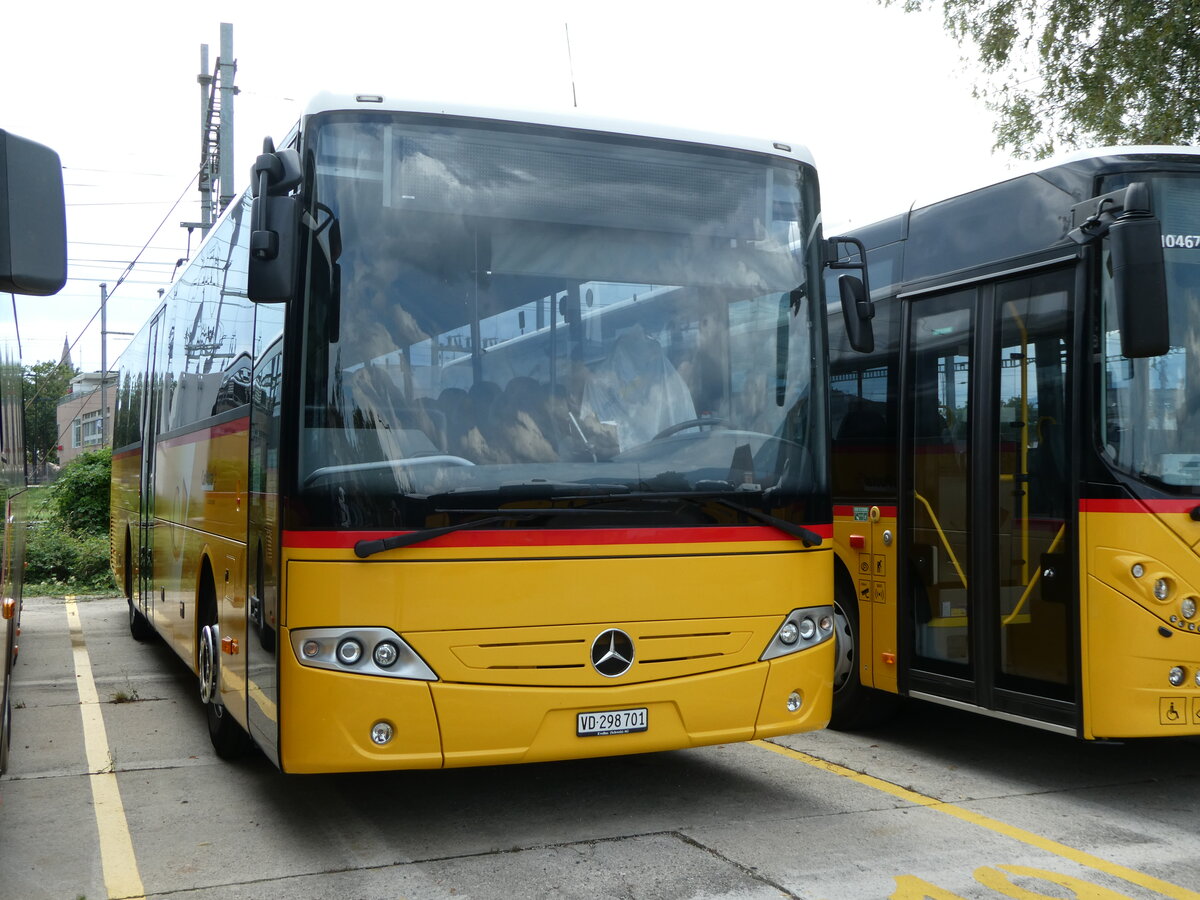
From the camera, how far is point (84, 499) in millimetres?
24359

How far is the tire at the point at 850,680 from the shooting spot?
7961 millimetres

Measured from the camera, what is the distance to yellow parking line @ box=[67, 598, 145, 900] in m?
5.21

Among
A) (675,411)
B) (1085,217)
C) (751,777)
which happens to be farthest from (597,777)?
(1085,217)

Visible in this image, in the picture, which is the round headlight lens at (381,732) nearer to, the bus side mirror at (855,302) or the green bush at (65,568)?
the bus side mirror at (855,302)

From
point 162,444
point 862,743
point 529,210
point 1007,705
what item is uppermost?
point 529,210

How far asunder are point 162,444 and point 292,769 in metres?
5.63

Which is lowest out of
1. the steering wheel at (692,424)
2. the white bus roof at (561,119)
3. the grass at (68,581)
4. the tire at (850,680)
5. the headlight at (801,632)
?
the grass at (68,581)

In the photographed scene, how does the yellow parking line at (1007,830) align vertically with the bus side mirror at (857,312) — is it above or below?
below

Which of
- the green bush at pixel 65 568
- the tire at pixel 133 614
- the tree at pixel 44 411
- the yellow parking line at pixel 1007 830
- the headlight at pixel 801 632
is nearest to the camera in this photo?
the yellow parking line at pixel 1007 830

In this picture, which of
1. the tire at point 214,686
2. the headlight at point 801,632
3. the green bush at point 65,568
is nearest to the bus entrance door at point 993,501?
the headlight at point 801,632

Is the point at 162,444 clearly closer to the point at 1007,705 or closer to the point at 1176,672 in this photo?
the point at 1007,705

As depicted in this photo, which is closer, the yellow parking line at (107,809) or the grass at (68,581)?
the yellow parking line at (107,809)

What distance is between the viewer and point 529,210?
566 centimetres

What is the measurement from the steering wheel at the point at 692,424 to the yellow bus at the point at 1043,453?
134 cm
